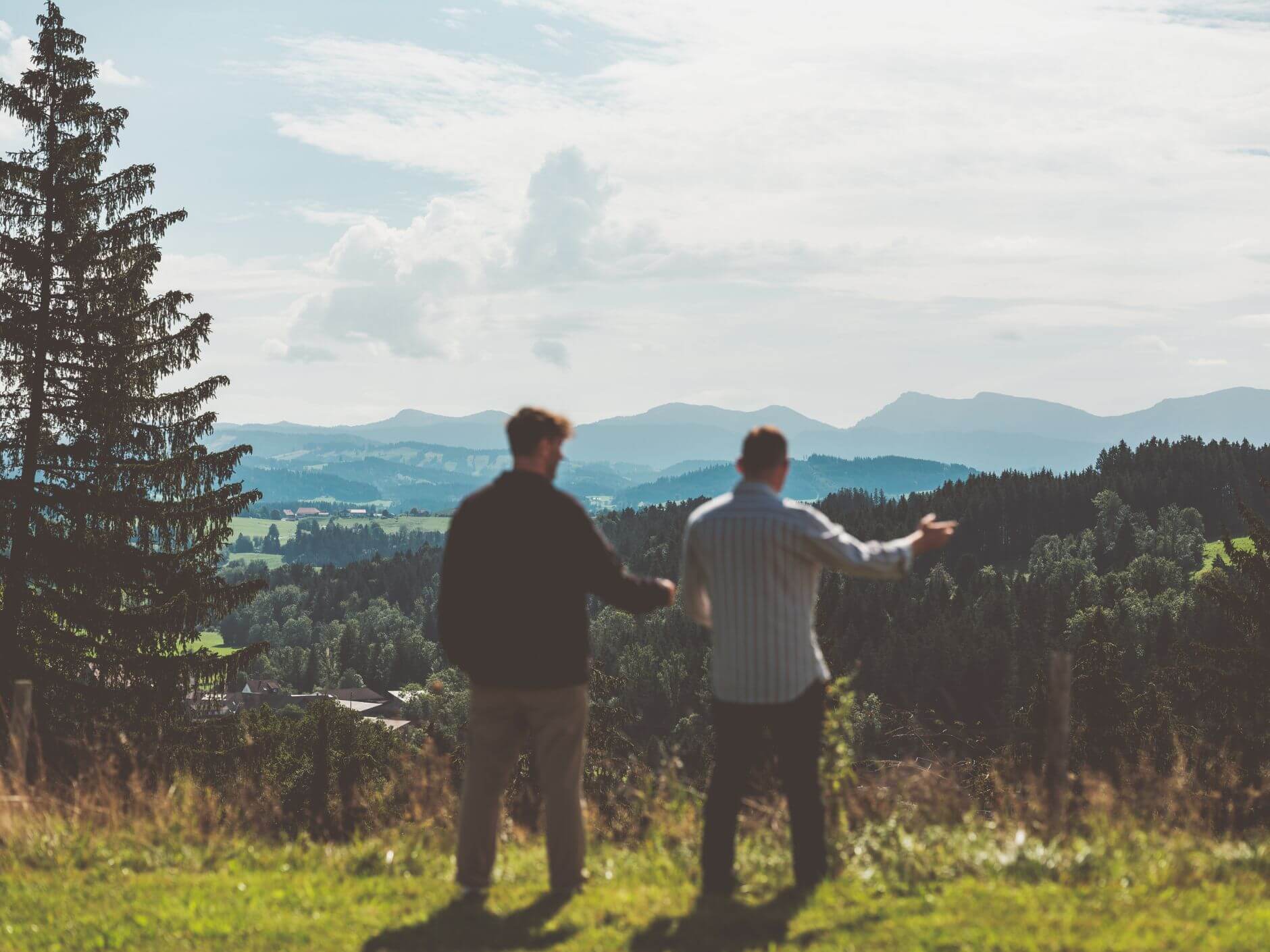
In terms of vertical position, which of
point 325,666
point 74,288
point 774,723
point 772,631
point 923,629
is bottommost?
point 325,666

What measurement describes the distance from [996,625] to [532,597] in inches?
4492

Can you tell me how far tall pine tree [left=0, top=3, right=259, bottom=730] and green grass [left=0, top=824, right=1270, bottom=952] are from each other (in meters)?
9.42

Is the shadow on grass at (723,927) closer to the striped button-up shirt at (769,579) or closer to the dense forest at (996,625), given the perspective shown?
the striped button-up shirt at (769,579)

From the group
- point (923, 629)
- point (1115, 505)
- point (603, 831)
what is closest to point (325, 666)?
point (923, 629)

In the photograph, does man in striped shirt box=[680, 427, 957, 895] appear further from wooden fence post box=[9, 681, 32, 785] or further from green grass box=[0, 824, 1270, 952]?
wooden fence post box=[9, 681, 32, 785]

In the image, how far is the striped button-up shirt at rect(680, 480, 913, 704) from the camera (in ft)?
18.5

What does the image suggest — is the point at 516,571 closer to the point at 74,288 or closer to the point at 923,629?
the point at 74,288

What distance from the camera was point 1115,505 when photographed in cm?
14988

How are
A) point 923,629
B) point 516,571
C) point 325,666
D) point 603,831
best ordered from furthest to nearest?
point 325,666 → point 923,629 → point 603,831 → point 516,571

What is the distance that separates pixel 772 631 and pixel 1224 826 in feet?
15.9

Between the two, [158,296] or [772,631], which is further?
[158,296]

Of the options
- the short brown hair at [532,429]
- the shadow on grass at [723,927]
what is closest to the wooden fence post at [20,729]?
the short brown hair at [532,429]

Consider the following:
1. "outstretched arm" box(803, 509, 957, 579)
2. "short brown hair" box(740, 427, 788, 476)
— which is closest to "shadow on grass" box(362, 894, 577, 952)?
"outstretched arm" box(803, 509, 957, 579)

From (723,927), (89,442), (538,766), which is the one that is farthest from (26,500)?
(723,927)
